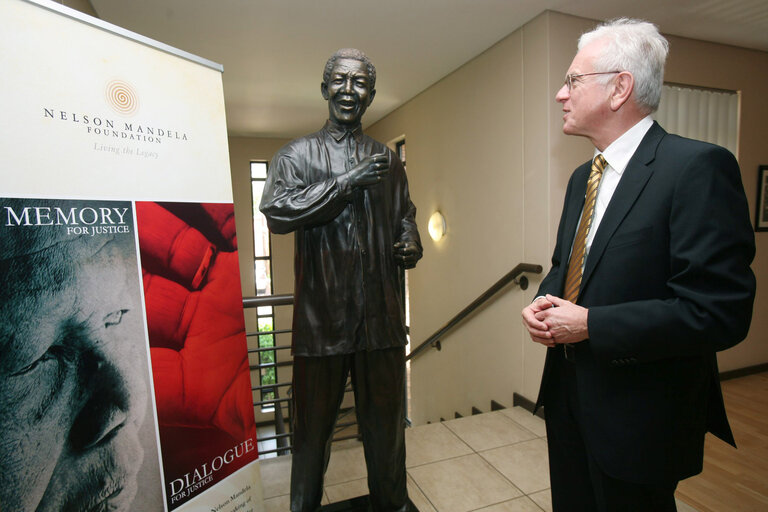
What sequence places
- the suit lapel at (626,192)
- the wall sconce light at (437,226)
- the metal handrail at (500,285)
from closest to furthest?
1. the suit lapel at (626,192)
2. the metal handrail at (500,285)
3. the wall sconce light at (437,226)

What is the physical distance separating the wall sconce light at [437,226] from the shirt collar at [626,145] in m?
3.40

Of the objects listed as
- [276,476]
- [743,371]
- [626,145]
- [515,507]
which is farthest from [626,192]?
[743,371]

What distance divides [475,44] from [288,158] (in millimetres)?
2655

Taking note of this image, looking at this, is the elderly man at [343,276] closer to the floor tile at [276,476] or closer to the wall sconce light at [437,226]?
the floor tile at [276,476]

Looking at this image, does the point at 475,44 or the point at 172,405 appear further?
the point at 475,44

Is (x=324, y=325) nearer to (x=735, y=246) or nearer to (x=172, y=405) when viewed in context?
(x=172, y=405)

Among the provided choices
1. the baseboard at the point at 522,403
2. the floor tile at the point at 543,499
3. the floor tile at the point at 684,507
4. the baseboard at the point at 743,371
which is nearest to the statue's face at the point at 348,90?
the floor tile at the point at 543,499

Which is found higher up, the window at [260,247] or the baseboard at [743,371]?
the window at [260,247]

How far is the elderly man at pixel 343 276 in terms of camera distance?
145 cm

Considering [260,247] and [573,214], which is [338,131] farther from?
[260,247]

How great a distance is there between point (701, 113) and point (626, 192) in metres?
3.26

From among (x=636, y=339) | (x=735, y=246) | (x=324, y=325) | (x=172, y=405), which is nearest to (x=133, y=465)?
(x=172, y=405)

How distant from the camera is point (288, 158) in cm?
150

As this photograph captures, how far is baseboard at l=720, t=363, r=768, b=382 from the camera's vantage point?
3773 millimetres
